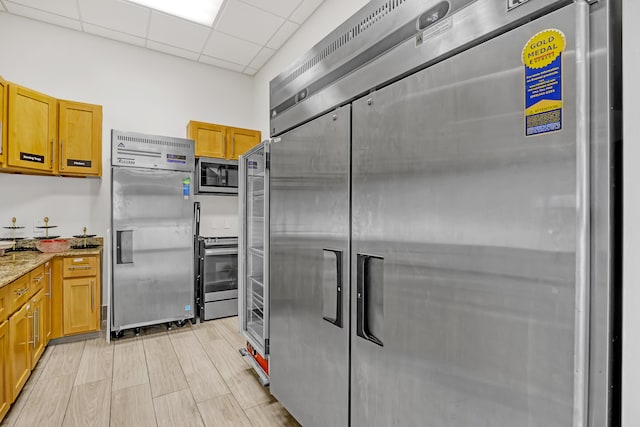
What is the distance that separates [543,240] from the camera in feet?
2.51

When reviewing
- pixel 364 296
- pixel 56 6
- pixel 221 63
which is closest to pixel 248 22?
pixel 221 63

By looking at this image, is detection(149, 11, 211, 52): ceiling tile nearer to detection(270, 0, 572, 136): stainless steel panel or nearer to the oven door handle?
detection(270, 0, 572, 136): stainless steel panel

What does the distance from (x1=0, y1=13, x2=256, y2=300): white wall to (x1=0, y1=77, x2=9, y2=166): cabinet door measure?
76 cm

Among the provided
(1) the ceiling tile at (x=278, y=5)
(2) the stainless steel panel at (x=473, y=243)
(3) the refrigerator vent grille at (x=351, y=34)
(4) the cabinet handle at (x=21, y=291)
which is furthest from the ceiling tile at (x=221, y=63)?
(2) the stainless steel panel at (x=473, y=243)

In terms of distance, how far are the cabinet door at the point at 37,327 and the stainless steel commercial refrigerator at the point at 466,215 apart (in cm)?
248

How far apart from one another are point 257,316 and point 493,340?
232 centimetres

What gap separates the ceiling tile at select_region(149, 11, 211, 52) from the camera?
354 centimetres

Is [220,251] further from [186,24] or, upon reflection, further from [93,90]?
[186,24]

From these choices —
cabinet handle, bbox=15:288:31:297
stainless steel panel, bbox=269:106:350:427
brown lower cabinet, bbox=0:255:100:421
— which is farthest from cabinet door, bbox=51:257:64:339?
stainless steel panel, bbox=269:106:350:427

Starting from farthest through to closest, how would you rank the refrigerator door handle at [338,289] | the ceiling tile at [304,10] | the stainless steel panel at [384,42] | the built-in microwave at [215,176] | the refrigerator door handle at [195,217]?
A: the built-in microwave at [215,176], the refrigerator door handle at [195,217], the ceiling tile at [304,10], the refrigerator door handle at [338,289], the stainless steel panel at [384,42]

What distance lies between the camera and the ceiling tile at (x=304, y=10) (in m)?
3.27

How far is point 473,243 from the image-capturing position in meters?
0.91

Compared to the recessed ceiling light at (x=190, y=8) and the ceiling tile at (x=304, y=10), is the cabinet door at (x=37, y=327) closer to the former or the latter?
the recessed ceiling light at (x=190, y=8)

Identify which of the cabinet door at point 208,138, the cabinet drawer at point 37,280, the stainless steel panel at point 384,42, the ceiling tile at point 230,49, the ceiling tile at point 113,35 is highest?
the ceiling tile at point 113,35
